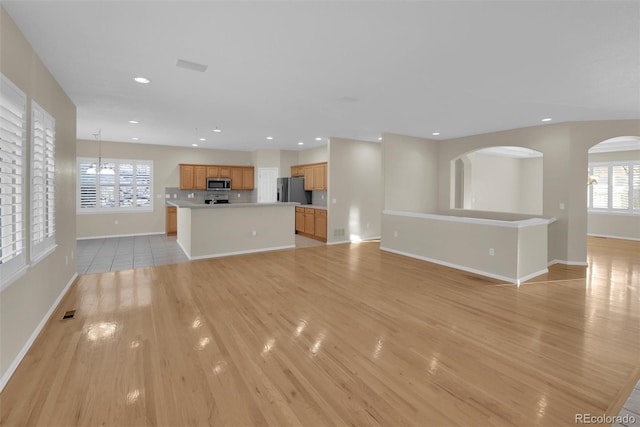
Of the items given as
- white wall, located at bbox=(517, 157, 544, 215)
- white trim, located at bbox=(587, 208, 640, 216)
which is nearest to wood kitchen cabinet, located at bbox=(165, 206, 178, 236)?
white wall, located at bbox=(517, 157, 544, 215)

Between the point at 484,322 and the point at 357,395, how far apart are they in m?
1.87

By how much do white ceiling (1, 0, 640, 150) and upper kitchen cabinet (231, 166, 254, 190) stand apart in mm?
4409

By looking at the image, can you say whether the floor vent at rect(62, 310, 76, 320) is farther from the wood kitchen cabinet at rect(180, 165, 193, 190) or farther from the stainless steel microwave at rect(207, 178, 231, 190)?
the stainless steel microwave at rect(207, 178, 231, 190)

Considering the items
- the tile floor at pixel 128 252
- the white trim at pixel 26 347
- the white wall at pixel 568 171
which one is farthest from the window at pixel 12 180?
the white wall at pixel 568 171

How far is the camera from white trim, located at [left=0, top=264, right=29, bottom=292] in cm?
214

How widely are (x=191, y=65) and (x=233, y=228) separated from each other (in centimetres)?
374

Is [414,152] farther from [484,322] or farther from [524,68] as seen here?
[484,322]

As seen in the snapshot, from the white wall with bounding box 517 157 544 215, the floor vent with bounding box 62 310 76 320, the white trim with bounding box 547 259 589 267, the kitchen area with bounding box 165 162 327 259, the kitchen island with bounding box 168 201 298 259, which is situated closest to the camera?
the floor vent with bounding box 62 310 76 320

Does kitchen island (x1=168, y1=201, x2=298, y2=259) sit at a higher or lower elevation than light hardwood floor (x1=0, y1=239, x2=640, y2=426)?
higher

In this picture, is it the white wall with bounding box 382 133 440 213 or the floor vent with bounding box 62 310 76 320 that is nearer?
the floor vent with bounding box 62 310 76 320

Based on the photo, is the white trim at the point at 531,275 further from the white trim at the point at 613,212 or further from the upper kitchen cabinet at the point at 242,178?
the upper kitchen cabinet at the point at 242,178

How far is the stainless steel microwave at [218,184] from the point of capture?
30.7ft

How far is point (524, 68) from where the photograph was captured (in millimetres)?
3221

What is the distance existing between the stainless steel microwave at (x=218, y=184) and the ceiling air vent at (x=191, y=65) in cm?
637
